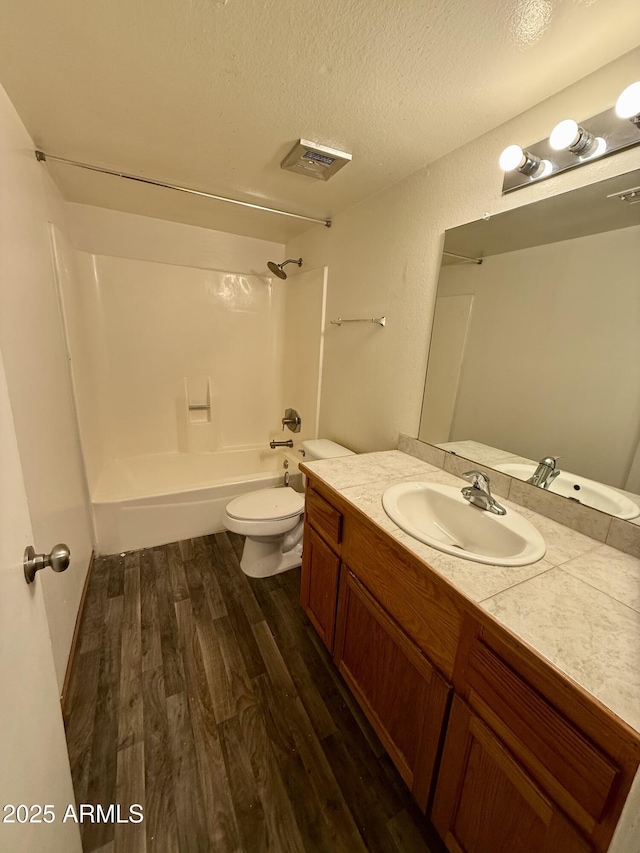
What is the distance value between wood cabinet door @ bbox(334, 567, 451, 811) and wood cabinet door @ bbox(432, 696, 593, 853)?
48 millimetres

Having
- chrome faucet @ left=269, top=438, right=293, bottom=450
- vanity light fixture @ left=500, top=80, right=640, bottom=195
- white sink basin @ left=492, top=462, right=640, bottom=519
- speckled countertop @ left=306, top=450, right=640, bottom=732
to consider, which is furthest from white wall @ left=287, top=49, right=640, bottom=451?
speckled countertop @ left=306, top=450, right=640, bottom=732

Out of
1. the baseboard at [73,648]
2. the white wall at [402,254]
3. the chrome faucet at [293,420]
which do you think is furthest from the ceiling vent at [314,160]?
the baseboard at [73,648]

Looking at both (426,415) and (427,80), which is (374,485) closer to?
(426,415)

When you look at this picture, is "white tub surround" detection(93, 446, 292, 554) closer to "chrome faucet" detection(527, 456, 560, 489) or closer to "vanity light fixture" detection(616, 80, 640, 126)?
"chrome faucet" detection(527, 456, 560, 489)

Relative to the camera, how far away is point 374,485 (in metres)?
1.30

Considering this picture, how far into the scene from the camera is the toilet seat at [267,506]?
188 centimetres

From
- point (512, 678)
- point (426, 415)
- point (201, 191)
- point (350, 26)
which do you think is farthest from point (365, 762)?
point (201, 191)

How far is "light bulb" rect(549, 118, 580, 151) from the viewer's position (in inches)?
37.1

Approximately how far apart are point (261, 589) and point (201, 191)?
2283mm

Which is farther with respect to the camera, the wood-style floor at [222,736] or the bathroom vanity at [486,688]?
the wood-style floor at [222,736]

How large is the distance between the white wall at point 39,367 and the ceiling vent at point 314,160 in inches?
39.5

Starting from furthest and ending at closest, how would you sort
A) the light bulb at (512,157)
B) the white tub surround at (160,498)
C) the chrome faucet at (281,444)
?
the chrome faucet at (281,444) → the white tub surround at (160,498) → the light bulb at (512,157)

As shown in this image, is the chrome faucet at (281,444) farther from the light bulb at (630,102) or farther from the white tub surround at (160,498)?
the light bulb at (630,102)

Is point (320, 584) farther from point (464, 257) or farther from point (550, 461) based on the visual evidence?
point (464, 257)
